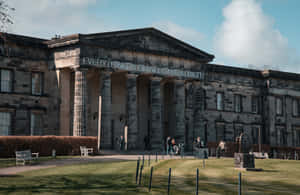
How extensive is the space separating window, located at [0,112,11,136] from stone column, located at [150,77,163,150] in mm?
13350

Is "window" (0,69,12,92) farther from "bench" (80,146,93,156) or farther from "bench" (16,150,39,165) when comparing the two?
"bench" (16,150,39,165)

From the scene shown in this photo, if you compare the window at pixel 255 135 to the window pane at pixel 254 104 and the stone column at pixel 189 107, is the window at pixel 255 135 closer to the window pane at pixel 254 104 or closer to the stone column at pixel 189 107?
the window pane at pixel 254 104

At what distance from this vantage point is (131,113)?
142ft

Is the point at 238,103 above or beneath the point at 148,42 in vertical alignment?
beneath

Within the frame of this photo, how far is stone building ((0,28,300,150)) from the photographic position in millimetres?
41062

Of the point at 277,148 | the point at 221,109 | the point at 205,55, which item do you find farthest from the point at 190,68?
the point at 277,148

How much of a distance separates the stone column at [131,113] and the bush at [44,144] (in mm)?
5569

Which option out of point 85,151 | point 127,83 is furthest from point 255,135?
point 85,151

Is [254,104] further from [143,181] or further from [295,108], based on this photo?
[143,181]

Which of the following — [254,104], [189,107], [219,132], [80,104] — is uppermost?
[254,104]

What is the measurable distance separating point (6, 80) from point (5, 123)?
3905 millimetres

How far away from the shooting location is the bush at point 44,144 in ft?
110

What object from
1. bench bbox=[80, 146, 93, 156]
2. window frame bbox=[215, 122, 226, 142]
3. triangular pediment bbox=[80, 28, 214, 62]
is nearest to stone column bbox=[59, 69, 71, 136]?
triangular pediment bbox=[80, 28, 214, 62]

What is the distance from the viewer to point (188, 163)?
30.6 meters
